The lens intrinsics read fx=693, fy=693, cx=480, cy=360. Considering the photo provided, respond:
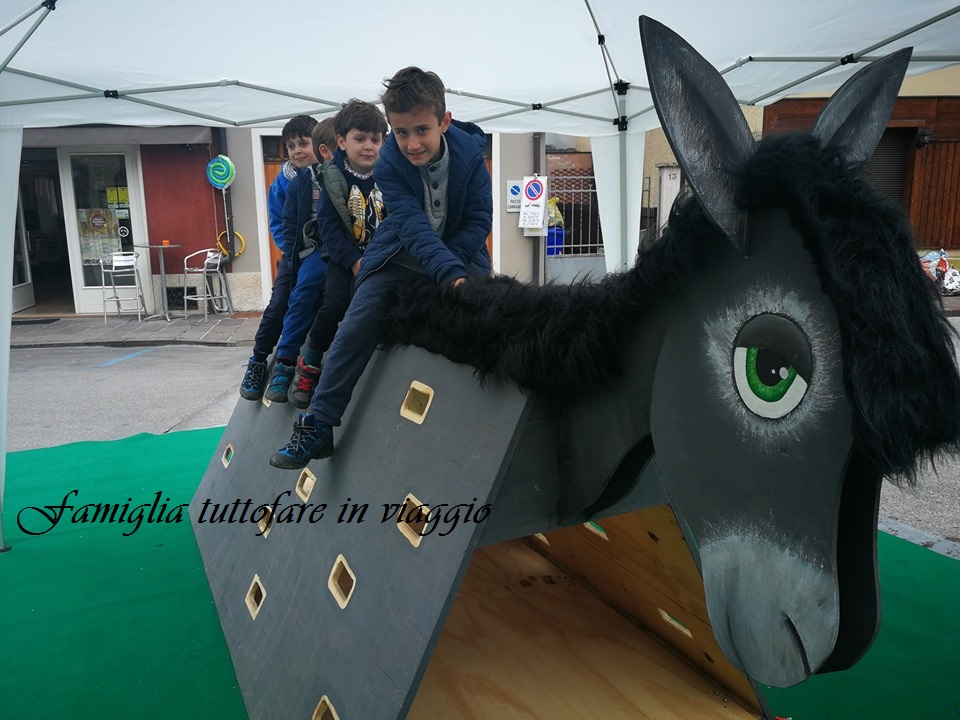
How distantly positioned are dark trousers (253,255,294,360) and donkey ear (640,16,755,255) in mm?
2683

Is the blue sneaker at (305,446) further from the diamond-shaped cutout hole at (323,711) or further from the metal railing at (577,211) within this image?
the metal railing at (577,211)

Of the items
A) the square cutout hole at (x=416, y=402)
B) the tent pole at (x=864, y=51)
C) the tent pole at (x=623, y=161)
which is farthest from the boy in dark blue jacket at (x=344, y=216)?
the tent pole at (x=864, y=51)

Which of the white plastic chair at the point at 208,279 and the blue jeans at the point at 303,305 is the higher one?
the blue jeans at the point at 303,305

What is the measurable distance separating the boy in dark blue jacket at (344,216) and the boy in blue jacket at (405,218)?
498 mm

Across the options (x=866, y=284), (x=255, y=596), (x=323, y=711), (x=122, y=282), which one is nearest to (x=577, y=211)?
(x=122, y=282)

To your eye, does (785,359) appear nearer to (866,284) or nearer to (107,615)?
(866,284)

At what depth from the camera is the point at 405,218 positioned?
2055mm

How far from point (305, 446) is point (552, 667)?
3.52 ft

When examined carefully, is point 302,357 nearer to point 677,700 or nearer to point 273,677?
point 273,677

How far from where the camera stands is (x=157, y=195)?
35.3ft

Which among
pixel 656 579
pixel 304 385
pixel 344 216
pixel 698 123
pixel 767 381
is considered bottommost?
pixel 656 579

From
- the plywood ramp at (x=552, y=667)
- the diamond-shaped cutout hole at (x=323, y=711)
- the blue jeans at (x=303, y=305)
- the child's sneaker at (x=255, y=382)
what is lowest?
the plywood ramp at (x=552, y=667)

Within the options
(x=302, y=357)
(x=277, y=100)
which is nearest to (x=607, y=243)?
(x=277, y=100)

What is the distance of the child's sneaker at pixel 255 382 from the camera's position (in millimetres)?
3340
